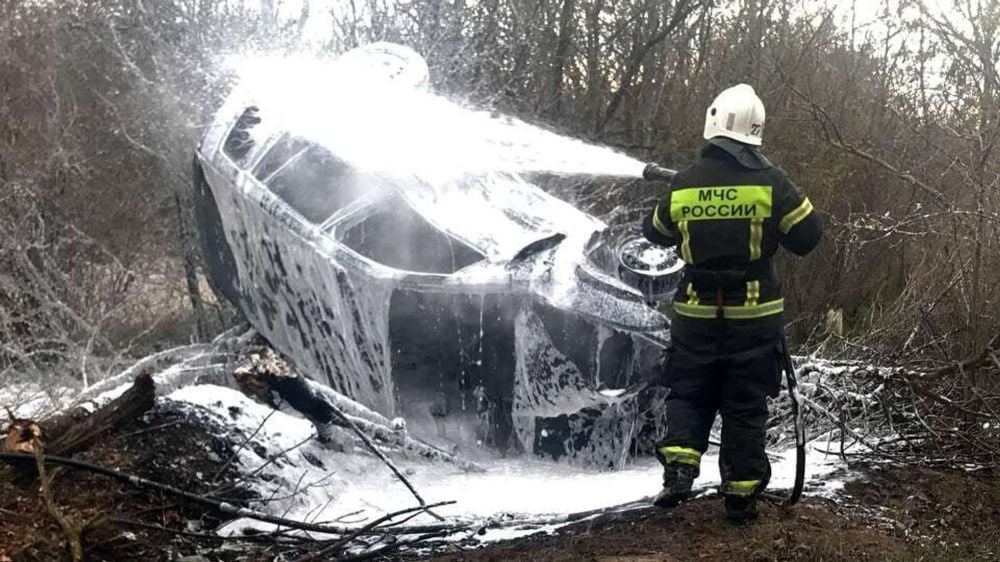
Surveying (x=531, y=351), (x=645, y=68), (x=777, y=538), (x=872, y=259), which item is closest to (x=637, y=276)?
(x=531, y=351)

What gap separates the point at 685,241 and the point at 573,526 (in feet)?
4.35

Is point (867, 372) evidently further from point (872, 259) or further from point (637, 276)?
point (872, 259)

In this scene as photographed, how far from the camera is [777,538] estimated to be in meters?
4.03

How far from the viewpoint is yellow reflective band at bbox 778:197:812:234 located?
4188mm

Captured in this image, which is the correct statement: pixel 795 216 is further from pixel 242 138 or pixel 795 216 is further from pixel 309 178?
pixel 242 138

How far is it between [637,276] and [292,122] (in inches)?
106

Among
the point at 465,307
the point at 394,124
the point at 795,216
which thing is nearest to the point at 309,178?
the point at 394,124

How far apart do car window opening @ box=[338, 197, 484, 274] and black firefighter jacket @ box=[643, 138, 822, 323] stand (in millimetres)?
1266

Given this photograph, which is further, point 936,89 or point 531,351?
point 936,89

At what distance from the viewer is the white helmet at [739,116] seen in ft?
14.2

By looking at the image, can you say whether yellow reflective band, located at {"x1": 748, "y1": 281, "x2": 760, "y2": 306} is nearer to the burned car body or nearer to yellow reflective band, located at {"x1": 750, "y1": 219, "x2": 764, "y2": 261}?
yellow reflective band, located at {"x1": 750, "y1": 219, "x2": 764, "y2": 261}

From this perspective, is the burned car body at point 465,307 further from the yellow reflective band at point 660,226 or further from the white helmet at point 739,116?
the white helmet at point 739,116

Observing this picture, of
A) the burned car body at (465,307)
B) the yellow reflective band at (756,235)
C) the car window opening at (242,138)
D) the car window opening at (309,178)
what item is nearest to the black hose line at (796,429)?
the yellow reflective band at (756,235)

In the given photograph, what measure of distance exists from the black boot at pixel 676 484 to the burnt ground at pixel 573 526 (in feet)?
0.32
